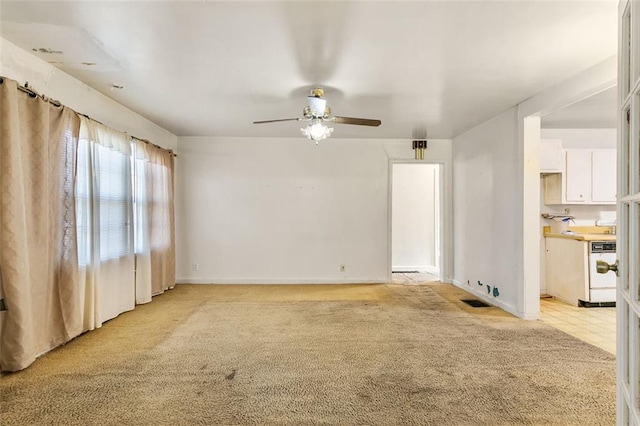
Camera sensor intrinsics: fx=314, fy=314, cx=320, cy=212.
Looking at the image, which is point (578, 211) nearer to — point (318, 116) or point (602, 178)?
point (602, 178)

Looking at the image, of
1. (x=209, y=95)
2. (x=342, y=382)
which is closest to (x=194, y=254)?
Result: (x=209, y=95)

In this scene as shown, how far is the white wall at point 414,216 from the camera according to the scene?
22.4ft

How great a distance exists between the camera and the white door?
104 cm

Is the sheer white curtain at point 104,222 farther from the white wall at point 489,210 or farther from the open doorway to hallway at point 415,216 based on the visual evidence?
the open doorway to hallway at point 415,216

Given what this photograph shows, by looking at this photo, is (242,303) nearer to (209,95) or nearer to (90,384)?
(90,384)

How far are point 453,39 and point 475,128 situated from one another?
9.01 feet

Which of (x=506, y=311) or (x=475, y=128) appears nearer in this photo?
(x=506, y=311)

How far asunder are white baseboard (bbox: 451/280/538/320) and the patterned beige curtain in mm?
4541

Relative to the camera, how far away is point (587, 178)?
4.52m

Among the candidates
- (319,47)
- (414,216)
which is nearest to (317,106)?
(319,47)

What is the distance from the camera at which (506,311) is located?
3.79 m

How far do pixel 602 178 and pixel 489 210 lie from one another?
1.85 meters

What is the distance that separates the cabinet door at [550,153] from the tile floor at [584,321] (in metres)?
1.89

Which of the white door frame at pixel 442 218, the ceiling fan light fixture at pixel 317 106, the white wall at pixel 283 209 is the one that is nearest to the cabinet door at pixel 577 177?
the white door frame at pixel 442 218
